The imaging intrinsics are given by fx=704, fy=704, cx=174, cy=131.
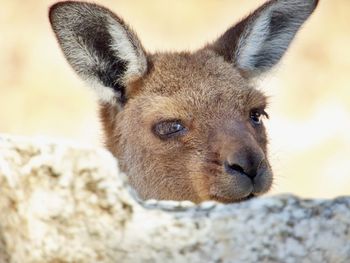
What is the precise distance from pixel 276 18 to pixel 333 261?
431cm

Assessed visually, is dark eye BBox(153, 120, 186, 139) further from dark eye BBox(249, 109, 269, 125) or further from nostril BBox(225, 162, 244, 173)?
nostril BBox(225, 162, 244, 173)

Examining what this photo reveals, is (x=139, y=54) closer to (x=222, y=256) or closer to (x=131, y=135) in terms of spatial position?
(x=131, y=135)

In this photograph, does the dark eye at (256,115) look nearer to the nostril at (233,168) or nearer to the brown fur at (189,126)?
the brown fur at (189,126)

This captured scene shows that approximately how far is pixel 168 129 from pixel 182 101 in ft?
0.84

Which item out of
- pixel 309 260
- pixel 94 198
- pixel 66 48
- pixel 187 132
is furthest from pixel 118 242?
pixel 66 48

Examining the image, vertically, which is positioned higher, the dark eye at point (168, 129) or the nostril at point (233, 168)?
the nostril at point (233, 168)

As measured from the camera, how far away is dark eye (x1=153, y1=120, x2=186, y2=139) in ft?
18.7

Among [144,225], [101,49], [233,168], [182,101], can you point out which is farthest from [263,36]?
[144,225]

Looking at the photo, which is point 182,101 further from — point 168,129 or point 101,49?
point 101,49

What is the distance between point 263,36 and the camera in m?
6.86

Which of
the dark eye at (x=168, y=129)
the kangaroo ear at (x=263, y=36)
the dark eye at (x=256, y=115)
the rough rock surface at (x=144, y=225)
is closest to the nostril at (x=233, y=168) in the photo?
the dark eye at (x=168, y=129)

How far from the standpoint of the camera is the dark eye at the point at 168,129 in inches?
225

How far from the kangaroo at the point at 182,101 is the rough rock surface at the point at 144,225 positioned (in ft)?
7.10

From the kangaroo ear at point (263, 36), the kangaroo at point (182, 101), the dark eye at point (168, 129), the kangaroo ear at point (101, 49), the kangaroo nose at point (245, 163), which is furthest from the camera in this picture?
the kangaroo ear at point (263, 36)
